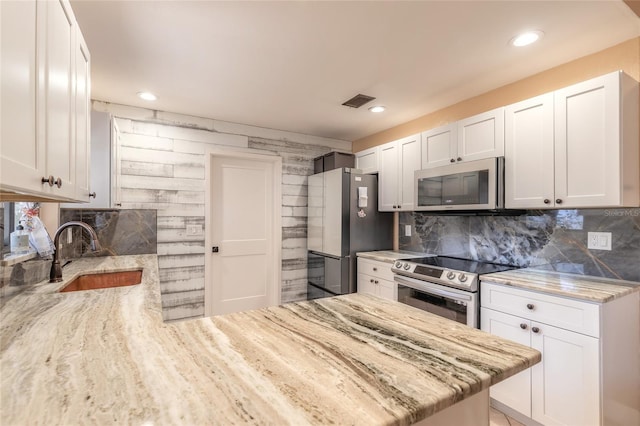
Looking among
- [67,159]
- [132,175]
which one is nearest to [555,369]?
[67,159]

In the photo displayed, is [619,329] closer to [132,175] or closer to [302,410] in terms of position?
[302,410]

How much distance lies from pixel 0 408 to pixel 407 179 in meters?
3.08

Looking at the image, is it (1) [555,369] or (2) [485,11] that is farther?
(1) [555,369]

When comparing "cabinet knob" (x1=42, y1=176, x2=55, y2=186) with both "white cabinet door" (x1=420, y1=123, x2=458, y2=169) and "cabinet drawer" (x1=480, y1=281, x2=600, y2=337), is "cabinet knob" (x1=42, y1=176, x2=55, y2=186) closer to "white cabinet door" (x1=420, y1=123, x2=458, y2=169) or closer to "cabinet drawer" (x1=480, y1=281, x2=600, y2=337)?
"cabinet drawer" (x1=480, y1=281, x2=600, y2=337)

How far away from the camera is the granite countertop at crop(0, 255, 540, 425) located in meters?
0.61

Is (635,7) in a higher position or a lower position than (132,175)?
higher

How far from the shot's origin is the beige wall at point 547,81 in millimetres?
1900

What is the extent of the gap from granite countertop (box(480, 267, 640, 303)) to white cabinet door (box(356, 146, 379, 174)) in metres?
1.85

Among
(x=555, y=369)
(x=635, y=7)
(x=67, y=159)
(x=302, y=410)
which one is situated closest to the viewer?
(x=302, y=410)

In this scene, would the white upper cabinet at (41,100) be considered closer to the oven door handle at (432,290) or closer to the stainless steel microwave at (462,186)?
the oven door handle at (432,290)

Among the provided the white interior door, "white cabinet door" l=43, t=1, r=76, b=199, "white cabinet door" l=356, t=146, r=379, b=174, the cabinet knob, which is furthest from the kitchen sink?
"white cabinet door" l=356, t=146, r=379, b=174

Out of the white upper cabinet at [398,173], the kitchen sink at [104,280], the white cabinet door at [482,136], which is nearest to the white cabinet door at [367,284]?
the white upper cabinet at [398,173]

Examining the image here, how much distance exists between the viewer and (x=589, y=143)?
1.85 meters

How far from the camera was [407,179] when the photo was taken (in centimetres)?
316
